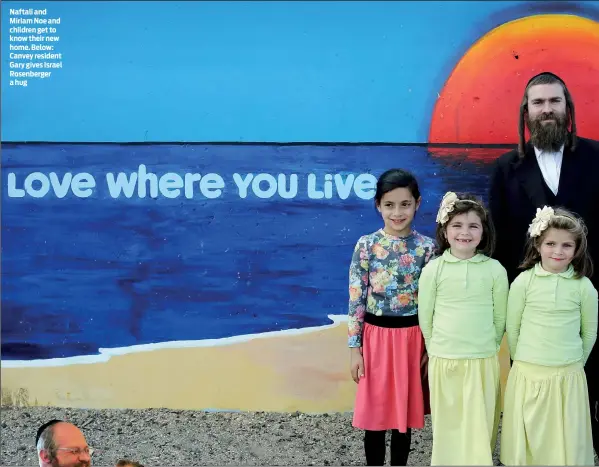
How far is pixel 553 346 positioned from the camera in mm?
2920

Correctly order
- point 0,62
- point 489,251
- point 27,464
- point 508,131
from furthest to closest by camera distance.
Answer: point 0,62
point 508,131
point 27,464
point 489,251

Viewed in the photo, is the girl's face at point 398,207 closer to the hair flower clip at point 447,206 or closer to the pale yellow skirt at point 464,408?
the hair flower clip at point 447,206

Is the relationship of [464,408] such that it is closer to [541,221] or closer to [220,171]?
[541,221]

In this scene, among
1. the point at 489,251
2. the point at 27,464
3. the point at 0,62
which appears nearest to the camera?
the point at 489,251

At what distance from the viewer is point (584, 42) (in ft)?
12.9

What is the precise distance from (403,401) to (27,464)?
1944 mm

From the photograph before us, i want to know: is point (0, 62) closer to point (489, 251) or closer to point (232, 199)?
point (232, 199)

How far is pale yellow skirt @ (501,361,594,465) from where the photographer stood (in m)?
2.92

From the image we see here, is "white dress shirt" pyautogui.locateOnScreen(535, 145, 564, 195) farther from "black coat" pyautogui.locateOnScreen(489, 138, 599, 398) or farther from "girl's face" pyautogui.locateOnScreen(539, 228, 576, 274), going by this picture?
"girl's face" pyautogui.locateOnScreen(539, 228, 576, 274)

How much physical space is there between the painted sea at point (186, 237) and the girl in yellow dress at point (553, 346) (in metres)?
1.11

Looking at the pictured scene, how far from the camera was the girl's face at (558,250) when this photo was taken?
2.94 m

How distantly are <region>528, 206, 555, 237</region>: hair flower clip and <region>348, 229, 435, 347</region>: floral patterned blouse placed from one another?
1.38 ft

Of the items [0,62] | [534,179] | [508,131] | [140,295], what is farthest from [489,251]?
[0,62]

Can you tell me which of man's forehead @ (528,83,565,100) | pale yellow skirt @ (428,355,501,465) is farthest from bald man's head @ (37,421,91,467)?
man's forehead @ (528,83,565,100)
